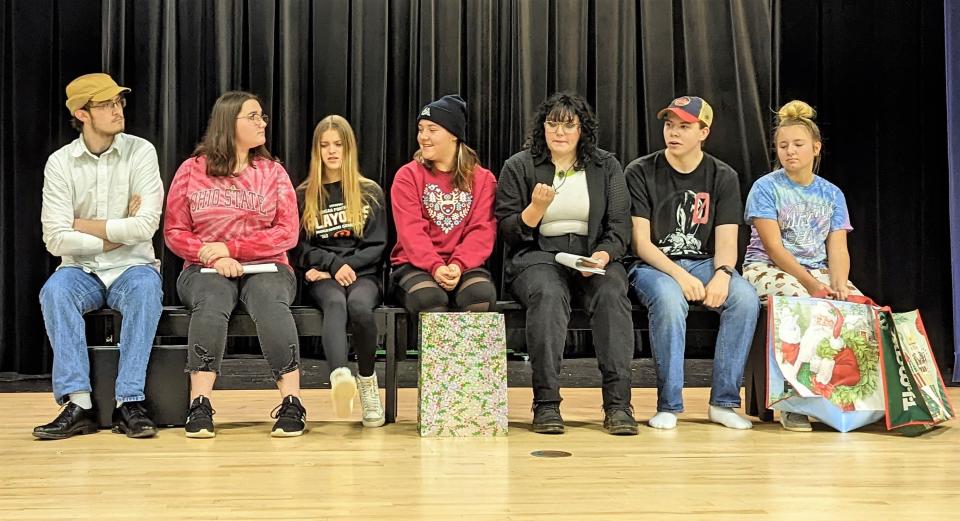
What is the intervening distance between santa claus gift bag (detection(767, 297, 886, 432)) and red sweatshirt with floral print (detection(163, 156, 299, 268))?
1.72 meters

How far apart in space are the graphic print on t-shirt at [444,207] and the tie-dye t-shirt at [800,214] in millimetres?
1094

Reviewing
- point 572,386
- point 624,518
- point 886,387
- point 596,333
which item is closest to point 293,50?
point 572,386

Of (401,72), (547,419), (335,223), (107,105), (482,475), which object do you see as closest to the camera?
(482,475)

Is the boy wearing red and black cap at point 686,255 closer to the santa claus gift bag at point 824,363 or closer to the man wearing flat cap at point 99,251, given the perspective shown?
the santa claus gift bag at point 824,363

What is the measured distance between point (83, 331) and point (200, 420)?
51cm

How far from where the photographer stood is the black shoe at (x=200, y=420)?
3.01 meters

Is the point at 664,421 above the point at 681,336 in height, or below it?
below

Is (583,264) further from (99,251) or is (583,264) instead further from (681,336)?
(99,251)

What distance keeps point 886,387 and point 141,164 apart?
2.65m

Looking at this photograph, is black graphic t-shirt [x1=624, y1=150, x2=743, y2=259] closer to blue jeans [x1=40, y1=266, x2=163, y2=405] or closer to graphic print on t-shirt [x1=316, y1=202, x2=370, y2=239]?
graphic print on t-shirt [x1=316, y1=202, x2=370, y2=239]

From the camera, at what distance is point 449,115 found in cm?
348

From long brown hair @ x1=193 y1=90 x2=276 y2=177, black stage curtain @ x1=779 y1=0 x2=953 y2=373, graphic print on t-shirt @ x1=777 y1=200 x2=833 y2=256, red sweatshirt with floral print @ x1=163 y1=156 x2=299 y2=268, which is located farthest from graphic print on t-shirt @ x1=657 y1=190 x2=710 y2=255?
black stage curtain @ x1=779 y1=0 x2=953 y2=373

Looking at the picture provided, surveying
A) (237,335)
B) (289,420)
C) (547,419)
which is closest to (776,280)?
(547,419)

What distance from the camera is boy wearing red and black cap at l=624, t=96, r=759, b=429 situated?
330cm
